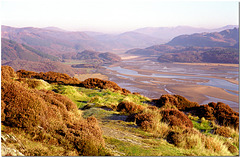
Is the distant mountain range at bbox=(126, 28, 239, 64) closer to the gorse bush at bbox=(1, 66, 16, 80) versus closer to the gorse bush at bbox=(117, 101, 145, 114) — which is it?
the gorse bush at bbox=(117, 101, 145, 114)

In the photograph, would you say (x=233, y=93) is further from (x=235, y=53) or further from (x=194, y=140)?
(x=235, y=53)

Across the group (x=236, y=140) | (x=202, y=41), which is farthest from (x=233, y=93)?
(x=202, y=41)

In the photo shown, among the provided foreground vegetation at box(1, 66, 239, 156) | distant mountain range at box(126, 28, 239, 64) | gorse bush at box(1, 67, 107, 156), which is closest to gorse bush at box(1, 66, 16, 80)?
foreground vegetation at box(1, 66, 239, 156)

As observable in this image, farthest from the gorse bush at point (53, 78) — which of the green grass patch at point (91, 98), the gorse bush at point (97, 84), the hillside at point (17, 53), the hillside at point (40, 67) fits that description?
the hillside at point (17, 53)

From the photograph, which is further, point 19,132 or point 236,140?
point 236,140

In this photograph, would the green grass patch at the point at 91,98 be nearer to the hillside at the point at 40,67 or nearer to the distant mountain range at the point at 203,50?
the hillside at the point at 40,67

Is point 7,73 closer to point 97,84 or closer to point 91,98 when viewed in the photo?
point 97,84

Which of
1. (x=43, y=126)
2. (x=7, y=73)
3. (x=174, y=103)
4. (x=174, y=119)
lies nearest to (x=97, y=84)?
(x=7, y=73)

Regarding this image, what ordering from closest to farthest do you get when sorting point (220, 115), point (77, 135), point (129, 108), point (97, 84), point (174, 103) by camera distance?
1. point (77, 135)
2. point (129, 108)
3. point (220, 115)
4. point (174, 103)
5. point (97, 84)

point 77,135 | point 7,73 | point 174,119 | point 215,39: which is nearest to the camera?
point 77,135

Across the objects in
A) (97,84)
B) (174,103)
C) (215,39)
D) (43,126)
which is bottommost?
(174,103)

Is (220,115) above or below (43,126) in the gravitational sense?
below
